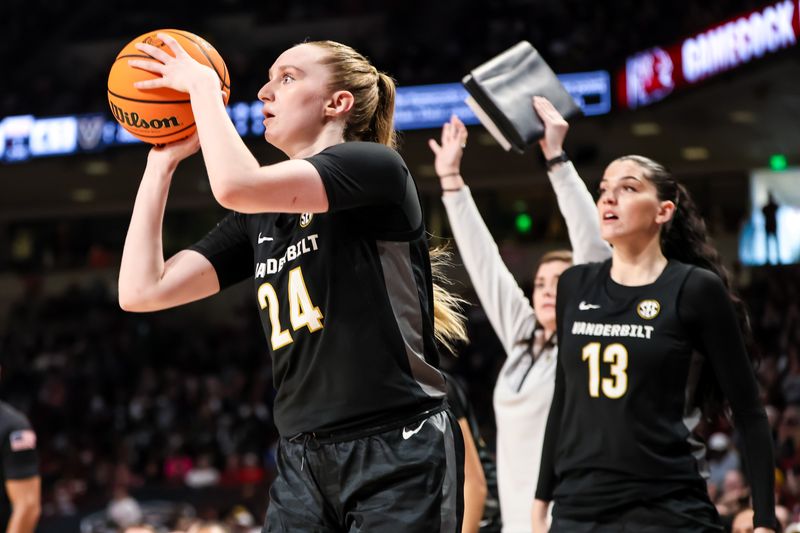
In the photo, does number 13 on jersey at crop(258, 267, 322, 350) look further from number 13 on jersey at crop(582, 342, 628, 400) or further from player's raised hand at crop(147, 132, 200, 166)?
number 13 on jersey at crop(582, 342, 628, 400)

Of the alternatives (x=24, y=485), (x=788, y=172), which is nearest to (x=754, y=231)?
(x=788, y=172)

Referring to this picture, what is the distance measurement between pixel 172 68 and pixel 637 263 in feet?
5.08

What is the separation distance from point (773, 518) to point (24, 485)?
12.8 feet

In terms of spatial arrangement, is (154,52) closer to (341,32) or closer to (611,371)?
(611,371)

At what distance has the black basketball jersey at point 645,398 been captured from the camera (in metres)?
3.25

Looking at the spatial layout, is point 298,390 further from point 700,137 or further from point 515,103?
point 700,137

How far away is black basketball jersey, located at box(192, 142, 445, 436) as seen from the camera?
265cm

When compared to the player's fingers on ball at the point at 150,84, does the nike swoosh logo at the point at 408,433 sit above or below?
below

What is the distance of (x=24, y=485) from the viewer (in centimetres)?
575

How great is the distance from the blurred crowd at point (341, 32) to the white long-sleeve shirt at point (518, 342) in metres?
10.5

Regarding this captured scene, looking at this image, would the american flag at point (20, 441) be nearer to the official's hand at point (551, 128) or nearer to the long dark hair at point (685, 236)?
the official's hand at point (551, 128)

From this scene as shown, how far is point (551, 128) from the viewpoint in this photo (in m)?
4.07

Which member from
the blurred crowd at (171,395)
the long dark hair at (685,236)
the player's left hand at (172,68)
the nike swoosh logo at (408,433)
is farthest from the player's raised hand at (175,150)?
the blurred crowd at (171,395)

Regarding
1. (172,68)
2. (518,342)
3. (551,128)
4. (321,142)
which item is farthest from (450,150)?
(172,68)
